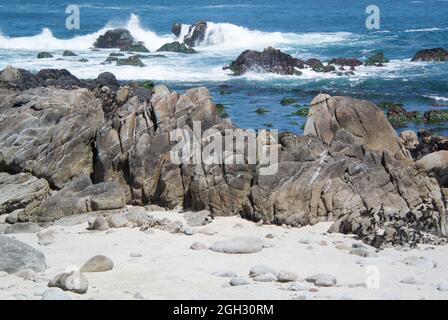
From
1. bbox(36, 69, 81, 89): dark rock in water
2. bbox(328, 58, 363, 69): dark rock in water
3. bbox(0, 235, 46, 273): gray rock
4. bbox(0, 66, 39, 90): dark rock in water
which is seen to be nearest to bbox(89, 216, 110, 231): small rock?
bbox(0, 235, 46, 273): gray rock

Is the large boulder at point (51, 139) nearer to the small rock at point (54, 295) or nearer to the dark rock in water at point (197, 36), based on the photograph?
the small rock at point (54, 295)

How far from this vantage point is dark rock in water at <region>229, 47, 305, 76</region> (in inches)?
1711

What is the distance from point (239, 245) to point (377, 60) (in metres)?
32.6

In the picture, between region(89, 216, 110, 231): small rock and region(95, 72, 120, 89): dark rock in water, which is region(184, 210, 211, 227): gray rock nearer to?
region(89, 216, 110, 231): small rock

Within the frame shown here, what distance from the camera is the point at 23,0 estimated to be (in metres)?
88.2

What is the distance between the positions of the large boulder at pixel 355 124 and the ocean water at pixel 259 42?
1022 cm

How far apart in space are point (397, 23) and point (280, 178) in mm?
51202

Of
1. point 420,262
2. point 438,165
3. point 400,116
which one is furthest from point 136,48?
point 420,262

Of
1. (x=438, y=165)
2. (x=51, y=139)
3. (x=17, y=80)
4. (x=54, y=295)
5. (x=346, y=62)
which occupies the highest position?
(x=51, y=139)

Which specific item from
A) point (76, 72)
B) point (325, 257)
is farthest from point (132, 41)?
point (325, 257)

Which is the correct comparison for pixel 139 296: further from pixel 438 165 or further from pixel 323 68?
pixel 323 68

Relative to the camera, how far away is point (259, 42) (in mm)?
58156

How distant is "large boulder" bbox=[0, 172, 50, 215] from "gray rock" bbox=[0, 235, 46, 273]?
454cm
